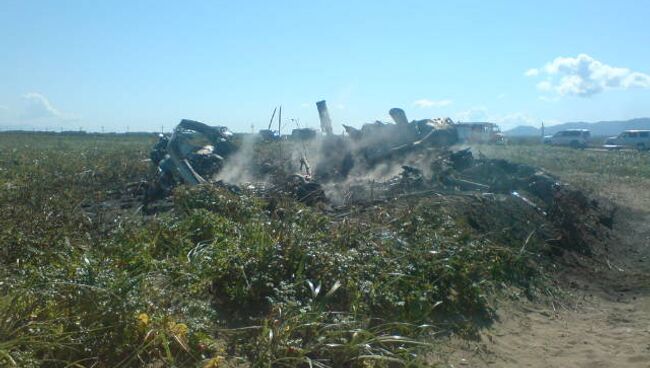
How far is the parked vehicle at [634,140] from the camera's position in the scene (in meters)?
38.2

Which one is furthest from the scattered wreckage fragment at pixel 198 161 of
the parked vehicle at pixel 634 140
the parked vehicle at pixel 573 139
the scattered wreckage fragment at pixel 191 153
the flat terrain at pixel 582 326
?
the parked vehicle at pixel 573 139

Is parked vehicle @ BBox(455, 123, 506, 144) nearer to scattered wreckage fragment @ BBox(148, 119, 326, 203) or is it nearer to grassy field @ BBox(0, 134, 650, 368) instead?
scattered wreckage fragment @ BBox(148, 119, 326, 203)

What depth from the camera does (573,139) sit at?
41469 millimetres

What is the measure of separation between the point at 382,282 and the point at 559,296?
281 centimetres

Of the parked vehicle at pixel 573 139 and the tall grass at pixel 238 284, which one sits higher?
the parked vehicle at pixel 573 139

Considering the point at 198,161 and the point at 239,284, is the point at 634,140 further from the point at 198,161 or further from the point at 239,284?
the point at 239,284

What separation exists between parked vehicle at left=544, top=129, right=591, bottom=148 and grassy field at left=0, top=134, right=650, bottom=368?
35784 mm

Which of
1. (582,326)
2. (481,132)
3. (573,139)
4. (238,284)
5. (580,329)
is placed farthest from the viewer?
(573,139)

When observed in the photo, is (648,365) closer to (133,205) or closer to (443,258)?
(443,258)

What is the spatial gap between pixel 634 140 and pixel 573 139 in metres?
3.86

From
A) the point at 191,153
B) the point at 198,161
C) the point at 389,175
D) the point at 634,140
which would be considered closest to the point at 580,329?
the point at 389,175

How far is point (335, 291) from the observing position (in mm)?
5398

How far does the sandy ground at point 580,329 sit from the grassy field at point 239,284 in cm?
30

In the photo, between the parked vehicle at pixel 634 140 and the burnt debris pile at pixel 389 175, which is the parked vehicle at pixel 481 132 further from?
the burnt debris pile at pixel 389 175
